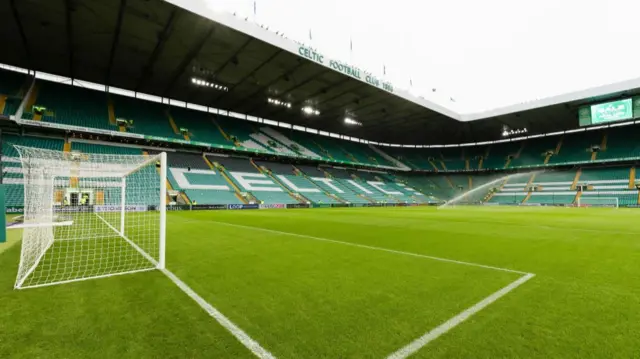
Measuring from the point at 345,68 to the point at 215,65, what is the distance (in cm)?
1029

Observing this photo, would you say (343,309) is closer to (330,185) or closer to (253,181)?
(253,181)

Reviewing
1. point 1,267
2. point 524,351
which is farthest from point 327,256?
point 1,267

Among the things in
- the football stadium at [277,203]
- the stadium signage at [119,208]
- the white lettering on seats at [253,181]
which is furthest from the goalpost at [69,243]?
the white lettering on seats at [253,181]

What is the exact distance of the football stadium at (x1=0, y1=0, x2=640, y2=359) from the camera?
2704 millimetres

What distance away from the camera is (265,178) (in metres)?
32.0

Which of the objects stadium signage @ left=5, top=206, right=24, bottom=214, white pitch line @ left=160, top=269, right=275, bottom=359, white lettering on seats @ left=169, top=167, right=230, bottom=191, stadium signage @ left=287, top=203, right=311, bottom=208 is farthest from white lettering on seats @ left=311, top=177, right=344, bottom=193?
white pitch line @ left=160, top=269, right=275, bottom=359

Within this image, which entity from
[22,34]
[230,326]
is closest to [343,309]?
[230,326]

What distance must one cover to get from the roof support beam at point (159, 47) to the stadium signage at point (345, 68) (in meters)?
7.99

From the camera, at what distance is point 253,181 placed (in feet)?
99.9

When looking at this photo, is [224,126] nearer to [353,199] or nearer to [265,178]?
[265,178]

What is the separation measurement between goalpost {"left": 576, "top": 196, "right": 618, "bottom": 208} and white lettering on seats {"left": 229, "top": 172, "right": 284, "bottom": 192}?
Result: 35.6 meters

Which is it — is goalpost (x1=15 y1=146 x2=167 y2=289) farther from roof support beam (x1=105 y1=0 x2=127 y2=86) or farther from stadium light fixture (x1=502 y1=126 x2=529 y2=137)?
stadium light fixture (x1=502 y1=126 x2=529 y2=137)

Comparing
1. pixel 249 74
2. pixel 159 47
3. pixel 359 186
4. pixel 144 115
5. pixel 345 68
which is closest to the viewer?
pixel 159 47

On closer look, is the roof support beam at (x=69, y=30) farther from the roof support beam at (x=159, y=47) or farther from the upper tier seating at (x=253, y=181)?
the upper tier seating at (x=253, y=181)
